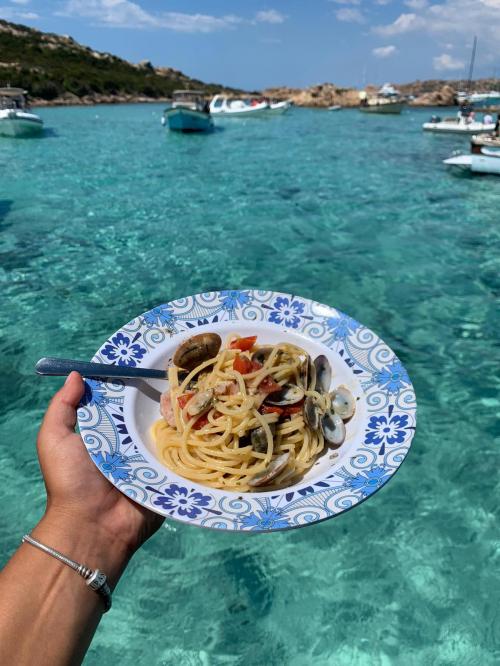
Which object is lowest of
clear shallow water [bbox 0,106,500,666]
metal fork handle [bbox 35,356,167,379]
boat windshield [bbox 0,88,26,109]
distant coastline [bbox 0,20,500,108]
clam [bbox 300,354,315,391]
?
clear shallow water [bbox 0,106,500,666]

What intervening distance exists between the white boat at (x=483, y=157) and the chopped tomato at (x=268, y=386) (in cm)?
2245

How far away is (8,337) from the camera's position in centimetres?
842

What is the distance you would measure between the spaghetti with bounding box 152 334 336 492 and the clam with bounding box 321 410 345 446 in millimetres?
40

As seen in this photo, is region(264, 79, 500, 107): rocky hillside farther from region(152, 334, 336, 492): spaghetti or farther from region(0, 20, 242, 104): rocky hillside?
region(152, 334, 336, 492): spaghetti

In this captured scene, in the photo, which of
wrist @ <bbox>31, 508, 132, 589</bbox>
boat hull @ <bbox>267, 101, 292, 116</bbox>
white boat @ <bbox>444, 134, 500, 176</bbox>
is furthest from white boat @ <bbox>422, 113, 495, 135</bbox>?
wrist @ <bbox>31, 508, 132, 589</bbox>

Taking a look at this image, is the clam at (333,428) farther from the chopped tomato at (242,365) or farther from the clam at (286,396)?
the chopped tomato at (242,365)

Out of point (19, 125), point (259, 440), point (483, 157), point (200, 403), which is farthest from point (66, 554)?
point (19, 125)

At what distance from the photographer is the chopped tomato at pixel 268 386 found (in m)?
2.92

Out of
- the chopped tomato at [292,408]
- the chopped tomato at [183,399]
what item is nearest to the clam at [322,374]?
the chopped tomato at [292,408]

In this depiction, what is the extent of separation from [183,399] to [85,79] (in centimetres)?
9402

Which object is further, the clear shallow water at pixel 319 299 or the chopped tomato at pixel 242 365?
the clear shallow water at pixel 319 299

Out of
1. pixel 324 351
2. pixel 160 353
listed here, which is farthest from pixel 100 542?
pixel 324 351

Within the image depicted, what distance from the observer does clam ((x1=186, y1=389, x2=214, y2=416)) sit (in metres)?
2.86

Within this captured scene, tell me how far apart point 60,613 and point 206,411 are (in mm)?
1237
